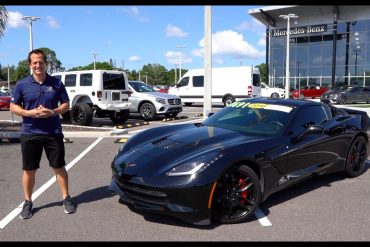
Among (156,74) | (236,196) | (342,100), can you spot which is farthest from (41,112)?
(156,74)

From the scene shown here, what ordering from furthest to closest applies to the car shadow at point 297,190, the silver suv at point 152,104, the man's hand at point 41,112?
the silver suv at point 152,104, the car shadow at point 297,190, the man's hand at point 41,112

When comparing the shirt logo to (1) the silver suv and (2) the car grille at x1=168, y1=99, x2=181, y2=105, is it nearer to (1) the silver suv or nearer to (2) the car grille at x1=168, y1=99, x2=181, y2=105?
(1) the silver suv

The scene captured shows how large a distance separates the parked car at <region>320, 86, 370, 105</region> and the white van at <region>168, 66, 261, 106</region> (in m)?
7.53

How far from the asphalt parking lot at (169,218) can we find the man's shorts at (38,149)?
1.88ft

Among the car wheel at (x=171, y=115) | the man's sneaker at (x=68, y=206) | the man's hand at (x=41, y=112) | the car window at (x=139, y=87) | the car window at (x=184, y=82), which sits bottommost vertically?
the man's sneaker at (x=68, y=206)

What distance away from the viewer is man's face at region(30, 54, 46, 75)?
4.37m

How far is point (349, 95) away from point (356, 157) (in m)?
22.9

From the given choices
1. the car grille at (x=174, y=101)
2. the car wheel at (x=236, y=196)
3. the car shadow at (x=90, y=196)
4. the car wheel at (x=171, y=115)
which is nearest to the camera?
the car wheel at (x=236, y=196)

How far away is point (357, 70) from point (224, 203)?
4435 cm

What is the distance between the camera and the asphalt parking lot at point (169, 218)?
12.7 ft

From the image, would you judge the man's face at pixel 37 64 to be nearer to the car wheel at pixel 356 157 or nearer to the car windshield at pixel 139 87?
the car wheel at pixel 356 157

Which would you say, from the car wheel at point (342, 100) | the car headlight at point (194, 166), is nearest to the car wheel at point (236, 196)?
the car headlight at point (194, 166)

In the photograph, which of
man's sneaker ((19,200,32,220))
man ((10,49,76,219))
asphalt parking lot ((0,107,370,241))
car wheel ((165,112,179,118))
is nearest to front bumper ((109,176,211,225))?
asphalt parking lot ((0,107,370,241))

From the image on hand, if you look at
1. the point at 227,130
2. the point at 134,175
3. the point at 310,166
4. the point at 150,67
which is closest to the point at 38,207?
the point at 134,175
